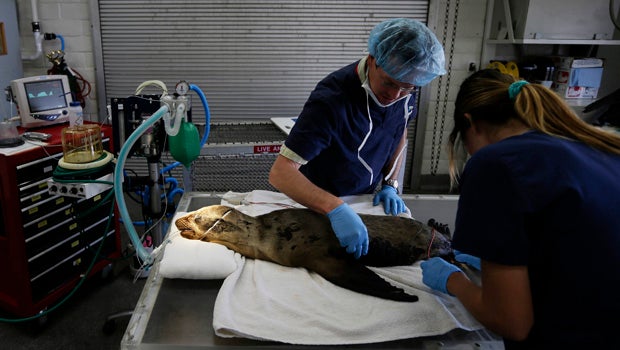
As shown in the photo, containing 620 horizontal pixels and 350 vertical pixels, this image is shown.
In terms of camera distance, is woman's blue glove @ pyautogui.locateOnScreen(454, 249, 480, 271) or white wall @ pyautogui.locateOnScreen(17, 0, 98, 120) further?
white wall @ pyautogui.locateOnScreen(17, 0, 98, 120)

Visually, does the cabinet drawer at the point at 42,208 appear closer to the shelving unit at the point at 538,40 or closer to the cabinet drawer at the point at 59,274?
the cabinet drawer at the point at 59,274

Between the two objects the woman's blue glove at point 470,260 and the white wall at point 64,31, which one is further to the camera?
the white wall at point 64,31

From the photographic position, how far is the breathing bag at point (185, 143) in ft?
5.21

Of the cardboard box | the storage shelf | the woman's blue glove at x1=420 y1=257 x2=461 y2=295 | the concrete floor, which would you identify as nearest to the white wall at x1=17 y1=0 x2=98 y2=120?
the concrete floor

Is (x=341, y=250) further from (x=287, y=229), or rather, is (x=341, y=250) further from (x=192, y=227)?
(x=192, y=227)

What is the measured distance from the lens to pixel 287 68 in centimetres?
390

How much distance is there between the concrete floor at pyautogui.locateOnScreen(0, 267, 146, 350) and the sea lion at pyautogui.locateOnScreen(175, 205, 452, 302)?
1121 millimetres

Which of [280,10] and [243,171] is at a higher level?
[280,10]

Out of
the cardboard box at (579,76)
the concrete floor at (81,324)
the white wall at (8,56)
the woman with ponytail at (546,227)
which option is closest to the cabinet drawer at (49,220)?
the concrete floor at (81,324)

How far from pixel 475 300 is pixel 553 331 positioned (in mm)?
164

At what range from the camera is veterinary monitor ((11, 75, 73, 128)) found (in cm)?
246

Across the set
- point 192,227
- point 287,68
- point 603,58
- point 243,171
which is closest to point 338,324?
point 192,227

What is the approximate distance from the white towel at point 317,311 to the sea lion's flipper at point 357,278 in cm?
2

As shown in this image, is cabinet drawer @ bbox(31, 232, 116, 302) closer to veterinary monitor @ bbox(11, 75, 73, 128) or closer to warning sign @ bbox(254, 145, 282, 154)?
veterinary monitor @ bbox(11, 75, 73, 128)
